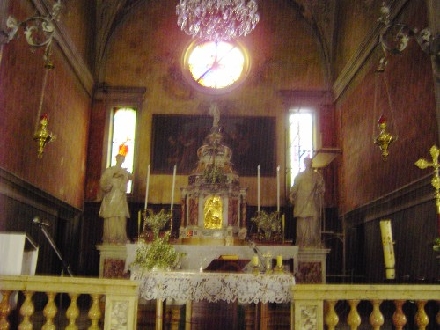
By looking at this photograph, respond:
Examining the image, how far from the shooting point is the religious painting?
545 inches

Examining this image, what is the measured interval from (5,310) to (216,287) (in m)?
2.00

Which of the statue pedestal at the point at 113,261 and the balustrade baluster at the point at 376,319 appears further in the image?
the statue pedestal at the point at 113,261

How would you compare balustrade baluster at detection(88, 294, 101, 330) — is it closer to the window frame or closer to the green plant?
the green plant

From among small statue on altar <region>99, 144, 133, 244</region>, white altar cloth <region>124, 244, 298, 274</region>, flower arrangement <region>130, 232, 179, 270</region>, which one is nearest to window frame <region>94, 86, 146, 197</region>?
small statue on altar <region>99, 144, 133, 244</region>

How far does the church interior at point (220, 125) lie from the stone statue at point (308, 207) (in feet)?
1.00

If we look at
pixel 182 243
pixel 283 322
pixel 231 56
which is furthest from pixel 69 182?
pixel 283 322

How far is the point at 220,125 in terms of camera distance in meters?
13.9

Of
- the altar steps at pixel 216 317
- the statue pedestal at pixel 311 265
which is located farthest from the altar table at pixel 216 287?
the statue pedestal at pixel 311 265

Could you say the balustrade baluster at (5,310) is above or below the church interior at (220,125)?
below

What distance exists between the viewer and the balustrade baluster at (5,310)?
458 cm

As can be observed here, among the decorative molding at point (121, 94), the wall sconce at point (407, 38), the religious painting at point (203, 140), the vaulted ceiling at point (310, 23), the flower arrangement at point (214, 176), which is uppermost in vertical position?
the vaulted ceiling at point (310, 23)

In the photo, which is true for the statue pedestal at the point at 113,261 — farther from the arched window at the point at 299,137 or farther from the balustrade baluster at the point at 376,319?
the balustrade baluster at the point at 376,319

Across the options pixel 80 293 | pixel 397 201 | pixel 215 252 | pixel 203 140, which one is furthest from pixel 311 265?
pixel 80 293

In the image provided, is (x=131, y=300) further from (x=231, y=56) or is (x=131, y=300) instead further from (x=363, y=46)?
(x=231, y=56)
